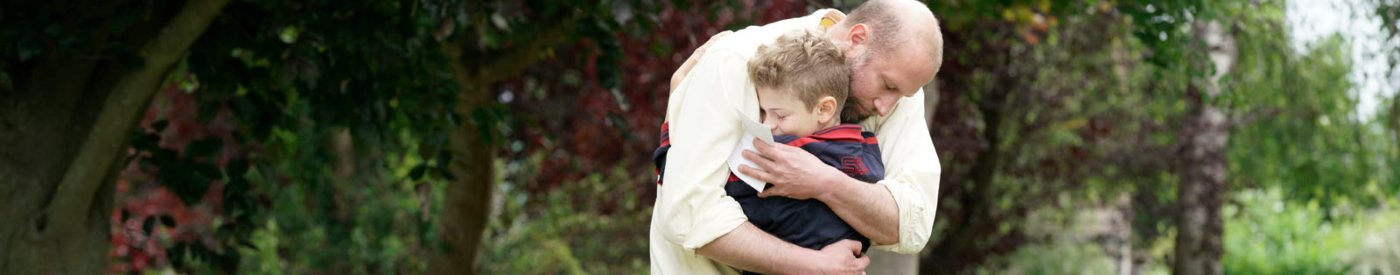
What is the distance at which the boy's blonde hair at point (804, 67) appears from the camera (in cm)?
269

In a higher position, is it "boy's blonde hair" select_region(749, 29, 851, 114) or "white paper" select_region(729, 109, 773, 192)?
"boy's blonde hair" select_region(749, 29, 851, 114)

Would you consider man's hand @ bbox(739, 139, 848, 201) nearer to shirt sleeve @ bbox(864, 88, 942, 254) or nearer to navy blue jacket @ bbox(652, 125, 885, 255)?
navy blue jacket @ bbox(652, 125, 885, 255)

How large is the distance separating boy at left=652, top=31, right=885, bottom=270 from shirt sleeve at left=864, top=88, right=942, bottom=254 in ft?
0.26

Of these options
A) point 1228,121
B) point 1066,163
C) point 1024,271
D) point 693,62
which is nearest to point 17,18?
point 693,62

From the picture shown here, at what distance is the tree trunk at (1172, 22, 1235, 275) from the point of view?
39.5 ft

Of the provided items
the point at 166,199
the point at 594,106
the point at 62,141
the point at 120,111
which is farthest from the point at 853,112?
the point at 166,199

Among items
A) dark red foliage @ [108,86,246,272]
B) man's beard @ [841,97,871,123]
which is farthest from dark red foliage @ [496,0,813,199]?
man's beard @ [841,97,871,123]

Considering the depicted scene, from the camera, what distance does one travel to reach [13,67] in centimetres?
Result: 501

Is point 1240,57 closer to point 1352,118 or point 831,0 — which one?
point 1352,118

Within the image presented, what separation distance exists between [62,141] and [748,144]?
3.20 meters

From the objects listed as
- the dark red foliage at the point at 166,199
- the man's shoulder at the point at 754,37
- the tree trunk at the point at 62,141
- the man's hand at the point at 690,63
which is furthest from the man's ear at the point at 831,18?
the dark red foliage at the point at 166,199

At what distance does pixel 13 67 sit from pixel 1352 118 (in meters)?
8.82

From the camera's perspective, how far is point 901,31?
2.73 meters

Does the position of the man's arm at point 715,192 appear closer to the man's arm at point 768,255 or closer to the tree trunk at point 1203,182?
the man's arm at point 768,255
